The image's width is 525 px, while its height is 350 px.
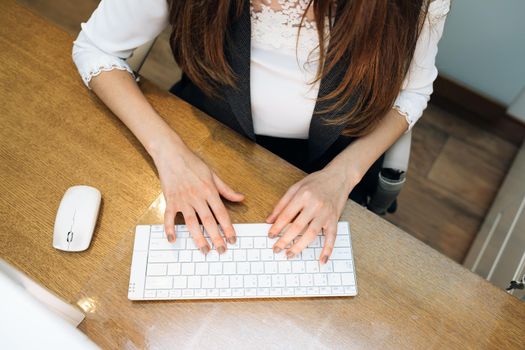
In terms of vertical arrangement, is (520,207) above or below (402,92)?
below

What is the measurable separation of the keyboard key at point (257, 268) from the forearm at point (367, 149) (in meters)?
0.23

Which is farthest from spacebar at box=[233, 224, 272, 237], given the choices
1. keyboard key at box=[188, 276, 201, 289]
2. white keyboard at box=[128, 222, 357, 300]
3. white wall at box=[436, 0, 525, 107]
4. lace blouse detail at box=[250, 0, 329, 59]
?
white wall at box=[436, 0, 525, 107]

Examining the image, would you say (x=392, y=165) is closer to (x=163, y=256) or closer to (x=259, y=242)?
(x=259, y=242)

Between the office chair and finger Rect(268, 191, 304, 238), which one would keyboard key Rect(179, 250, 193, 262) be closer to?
finger Rect(268, 191, 304, 238)

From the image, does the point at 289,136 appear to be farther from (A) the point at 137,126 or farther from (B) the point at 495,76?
(B) the point at 495,76

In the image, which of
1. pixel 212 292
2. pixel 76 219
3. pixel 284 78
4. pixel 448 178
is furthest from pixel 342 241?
pixel 448 178

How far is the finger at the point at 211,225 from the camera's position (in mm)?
757

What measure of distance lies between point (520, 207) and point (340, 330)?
793 millimetres

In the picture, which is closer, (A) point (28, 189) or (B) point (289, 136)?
(A) point (28, 189)

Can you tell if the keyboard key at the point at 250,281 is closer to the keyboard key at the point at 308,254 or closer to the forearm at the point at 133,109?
the keyboard key at the point at 308,254

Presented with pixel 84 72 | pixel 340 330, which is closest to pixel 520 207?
pixel 340 330

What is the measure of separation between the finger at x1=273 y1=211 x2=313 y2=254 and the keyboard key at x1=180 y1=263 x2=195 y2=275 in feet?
0.45

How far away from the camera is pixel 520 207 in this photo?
48.9 inches

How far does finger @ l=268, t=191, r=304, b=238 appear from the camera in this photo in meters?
0.77
